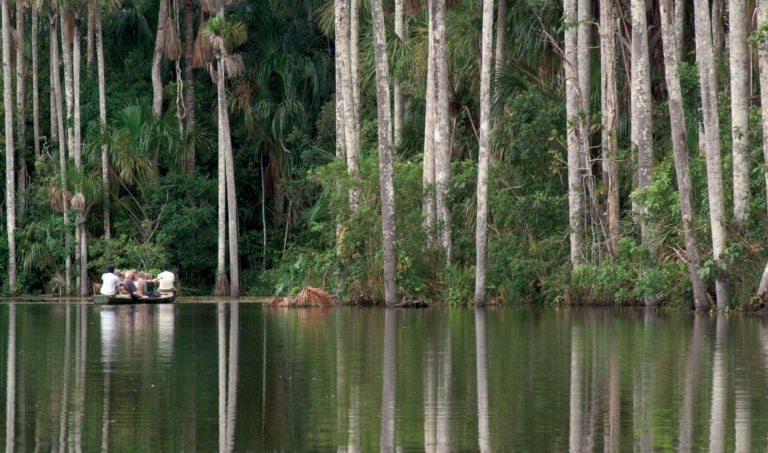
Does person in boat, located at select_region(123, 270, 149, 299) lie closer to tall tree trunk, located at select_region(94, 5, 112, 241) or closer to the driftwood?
the driftwood

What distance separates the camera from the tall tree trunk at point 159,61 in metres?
48.1

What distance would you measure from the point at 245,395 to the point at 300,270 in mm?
24394

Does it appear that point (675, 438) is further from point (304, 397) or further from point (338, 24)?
point (338, 24)

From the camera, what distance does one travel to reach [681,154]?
94.0ft

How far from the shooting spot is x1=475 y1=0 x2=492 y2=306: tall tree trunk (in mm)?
32219

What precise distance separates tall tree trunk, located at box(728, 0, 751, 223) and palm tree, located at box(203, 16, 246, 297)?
2078cm

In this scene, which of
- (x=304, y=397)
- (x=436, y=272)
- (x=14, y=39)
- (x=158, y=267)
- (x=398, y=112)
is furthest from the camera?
(x=14, y=39)

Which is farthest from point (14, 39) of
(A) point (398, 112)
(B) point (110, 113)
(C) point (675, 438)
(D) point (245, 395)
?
(C) point (675, 438)

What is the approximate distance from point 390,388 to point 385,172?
69.0ft

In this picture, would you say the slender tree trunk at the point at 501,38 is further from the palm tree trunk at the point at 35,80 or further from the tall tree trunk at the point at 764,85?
the palm tree trunk at the point at 35,80

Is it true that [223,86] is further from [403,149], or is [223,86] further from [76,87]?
[403,149]

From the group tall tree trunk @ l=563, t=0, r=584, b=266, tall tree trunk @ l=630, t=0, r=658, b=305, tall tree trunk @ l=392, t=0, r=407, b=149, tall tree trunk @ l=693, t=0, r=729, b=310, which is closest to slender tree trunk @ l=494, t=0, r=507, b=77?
tall tree trunk @ l=392, t=0, r=407, b=149

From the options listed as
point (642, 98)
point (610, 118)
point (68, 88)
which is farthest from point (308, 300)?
point (68, 88)

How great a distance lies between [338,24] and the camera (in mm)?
36531
